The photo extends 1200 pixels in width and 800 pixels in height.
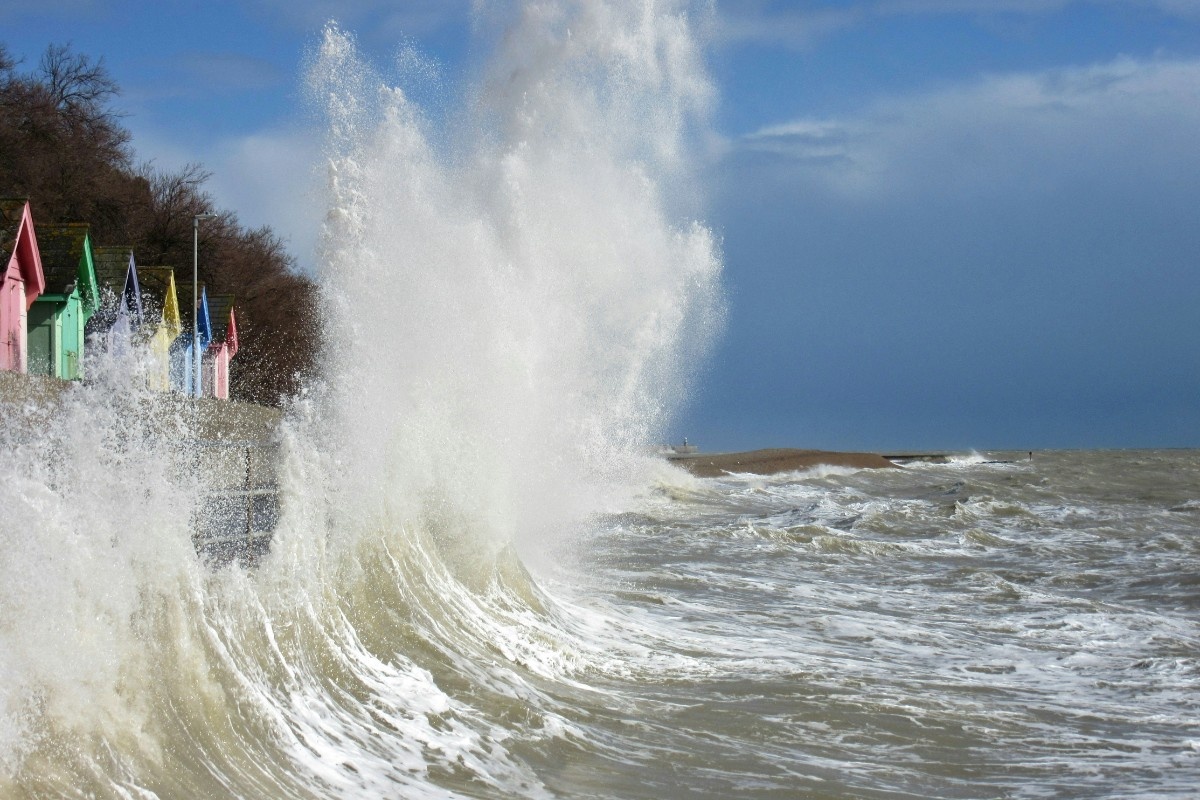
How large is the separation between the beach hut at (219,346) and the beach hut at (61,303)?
1359cm

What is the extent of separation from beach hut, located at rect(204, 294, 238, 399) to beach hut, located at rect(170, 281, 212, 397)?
215cm

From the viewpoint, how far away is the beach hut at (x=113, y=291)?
102 feet

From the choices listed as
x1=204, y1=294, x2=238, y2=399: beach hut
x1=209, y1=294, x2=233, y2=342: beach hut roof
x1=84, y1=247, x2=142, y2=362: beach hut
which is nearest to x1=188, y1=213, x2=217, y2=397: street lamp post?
x1=204, y1=294, x2=238, y2=399: beach hut

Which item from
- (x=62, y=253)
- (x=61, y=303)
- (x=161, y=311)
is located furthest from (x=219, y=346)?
(x=61, y=303)

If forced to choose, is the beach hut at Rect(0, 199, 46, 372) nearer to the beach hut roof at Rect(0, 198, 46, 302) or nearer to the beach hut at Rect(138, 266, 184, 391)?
the beach hut roof at Rect(0, 198, 46, 302)

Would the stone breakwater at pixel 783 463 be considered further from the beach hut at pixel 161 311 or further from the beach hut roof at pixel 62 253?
the beach hut roof at pixel 62 253

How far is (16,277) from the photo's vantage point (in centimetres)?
2541

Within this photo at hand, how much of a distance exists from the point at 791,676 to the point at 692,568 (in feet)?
22.8

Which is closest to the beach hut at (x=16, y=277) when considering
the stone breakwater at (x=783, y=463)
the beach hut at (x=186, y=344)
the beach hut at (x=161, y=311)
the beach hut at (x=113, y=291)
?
the beach hut at (x=113, y=291)

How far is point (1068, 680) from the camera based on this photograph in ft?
32.7

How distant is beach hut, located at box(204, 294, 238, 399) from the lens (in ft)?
143

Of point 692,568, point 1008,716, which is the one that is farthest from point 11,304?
point 1008,716

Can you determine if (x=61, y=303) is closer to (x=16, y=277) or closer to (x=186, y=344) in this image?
(x=16, y=277)

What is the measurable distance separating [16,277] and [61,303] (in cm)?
234
